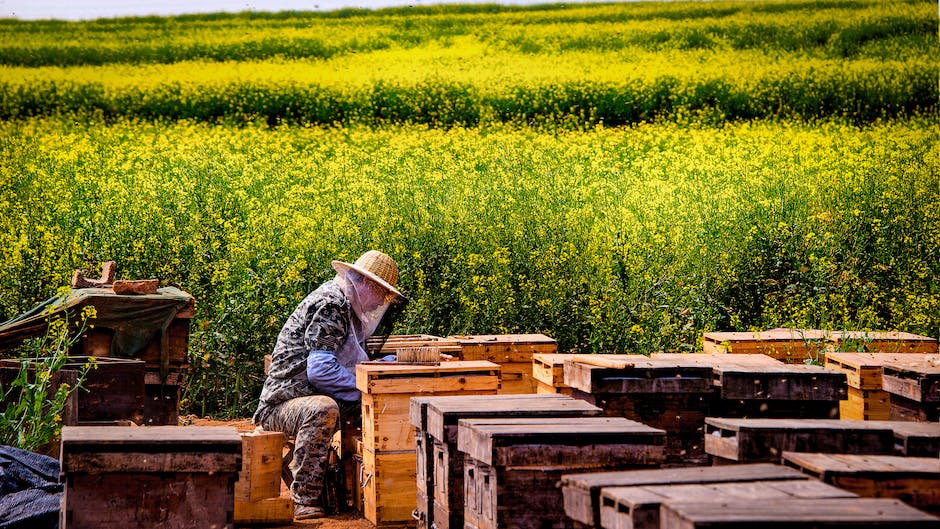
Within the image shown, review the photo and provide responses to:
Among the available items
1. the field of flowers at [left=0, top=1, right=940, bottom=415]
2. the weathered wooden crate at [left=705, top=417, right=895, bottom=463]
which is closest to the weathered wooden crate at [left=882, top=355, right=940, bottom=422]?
the weathered wooden crate at [left=705, top=417, right=895, bottom=463]

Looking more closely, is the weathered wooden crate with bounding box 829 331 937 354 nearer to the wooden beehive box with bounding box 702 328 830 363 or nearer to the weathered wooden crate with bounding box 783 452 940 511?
the wooden beehive box with bounding box 702 328 830 363

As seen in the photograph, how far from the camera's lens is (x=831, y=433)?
506 centimetres

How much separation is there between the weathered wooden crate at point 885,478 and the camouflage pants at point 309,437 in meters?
3.57

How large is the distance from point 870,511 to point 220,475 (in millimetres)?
3103

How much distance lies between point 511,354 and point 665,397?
2317 mm

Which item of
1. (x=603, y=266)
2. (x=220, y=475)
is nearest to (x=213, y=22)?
(x=603, y=266)

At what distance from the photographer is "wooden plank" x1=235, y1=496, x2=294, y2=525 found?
7.24 meters

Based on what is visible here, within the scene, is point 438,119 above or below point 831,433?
above

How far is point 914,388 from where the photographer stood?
245 inches

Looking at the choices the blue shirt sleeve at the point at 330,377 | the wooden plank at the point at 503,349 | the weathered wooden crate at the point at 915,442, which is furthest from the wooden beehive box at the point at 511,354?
the weathered wooden crate at the point at 915,442

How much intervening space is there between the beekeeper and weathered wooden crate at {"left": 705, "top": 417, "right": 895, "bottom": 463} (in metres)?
3.07

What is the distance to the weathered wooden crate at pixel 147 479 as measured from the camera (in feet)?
17.9

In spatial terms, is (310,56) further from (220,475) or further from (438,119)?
(220,475)

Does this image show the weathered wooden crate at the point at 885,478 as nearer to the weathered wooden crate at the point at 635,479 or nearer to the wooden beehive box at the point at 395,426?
the weathered wooden crate at the point at 635,479
